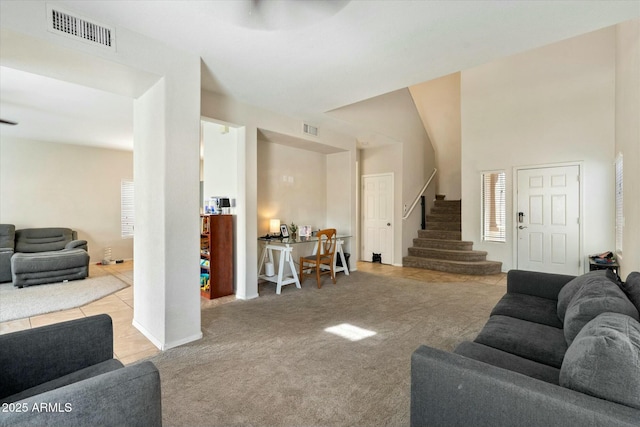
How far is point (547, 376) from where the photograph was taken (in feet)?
→ 4.67

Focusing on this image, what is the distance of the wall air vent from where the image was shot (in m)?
4.95

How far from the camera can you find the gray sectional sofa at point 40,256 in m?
4.86

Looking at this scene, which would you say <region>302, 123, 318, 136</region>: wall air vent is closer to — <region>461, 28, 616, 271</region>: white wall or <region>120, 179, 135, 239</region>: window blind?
<region>461, 28, 616, 271</region>: white wall

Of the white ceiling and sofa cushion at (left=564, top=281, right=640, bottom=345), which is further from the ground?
the white ceiling

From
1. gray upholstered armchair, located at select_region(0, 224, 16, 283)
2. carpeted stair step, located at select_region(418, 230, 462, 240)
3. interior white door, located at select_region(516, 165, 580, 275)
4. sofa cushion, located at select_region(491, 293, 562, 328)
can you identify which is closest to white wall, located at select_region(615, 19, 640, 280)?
sofa cushion, located at select_region(491, 293, 562, 328)

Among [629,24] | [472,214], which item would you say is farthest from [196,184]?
[472,214]

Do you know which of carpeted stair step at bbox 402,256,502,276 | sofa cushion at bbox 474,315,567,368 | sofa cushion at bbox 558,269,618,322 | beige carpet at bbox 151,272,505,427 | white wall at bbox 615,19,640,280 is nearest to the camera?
sofa cushion at bbox 474,315,567,368

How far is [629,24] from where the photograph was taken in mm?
3365

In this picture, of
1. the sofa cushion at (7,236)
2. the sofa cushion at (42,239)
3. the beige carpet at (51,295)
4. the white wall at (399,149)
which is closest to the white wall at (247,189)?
the white wall at (399,149)

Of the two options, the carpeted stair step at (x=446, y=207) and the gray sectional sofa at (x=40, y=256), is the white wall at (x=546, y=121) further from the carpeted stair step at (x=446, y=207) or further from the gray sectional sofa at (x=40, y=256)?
the gray sectional sofa at (x=40, y=256)

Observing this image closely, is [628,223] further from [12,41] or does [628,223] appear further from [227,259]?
[12,41]

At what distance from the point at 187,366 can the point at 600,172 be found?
6.50 m

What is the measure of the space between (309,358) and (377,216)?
483 cm

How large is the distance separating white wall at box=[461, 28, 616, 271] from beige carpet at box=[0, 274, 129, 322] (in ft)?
22.4
